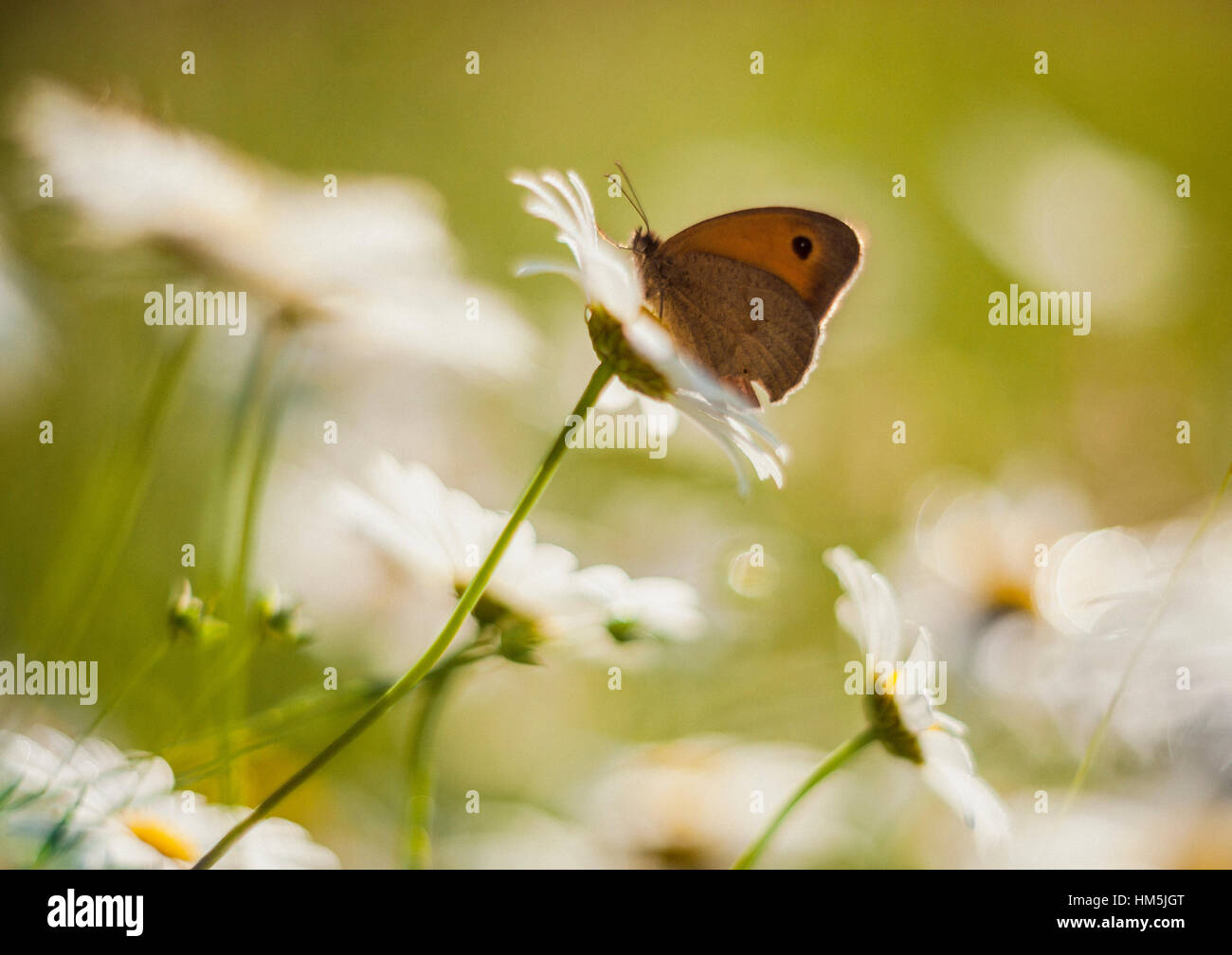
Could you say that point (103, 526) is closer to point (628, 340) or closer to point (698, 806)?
point (628, 340)

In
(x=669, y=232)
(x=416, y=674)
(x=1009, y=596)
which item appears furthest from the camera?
(x=669, y=232)

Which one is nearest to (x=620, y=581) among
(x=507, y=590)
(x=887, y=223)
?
(x=507, y=590)

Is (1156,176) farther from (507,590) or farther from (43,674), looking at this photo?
(43,674)

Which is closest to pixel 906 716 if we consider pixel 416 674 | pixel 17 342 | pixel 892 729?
pixel 892 729

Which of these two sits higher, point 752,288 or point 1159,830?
point 752,288

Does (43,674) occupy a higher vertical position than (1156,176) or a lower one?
lower

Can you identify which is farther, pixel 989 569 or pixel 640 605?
pixel 989 569
